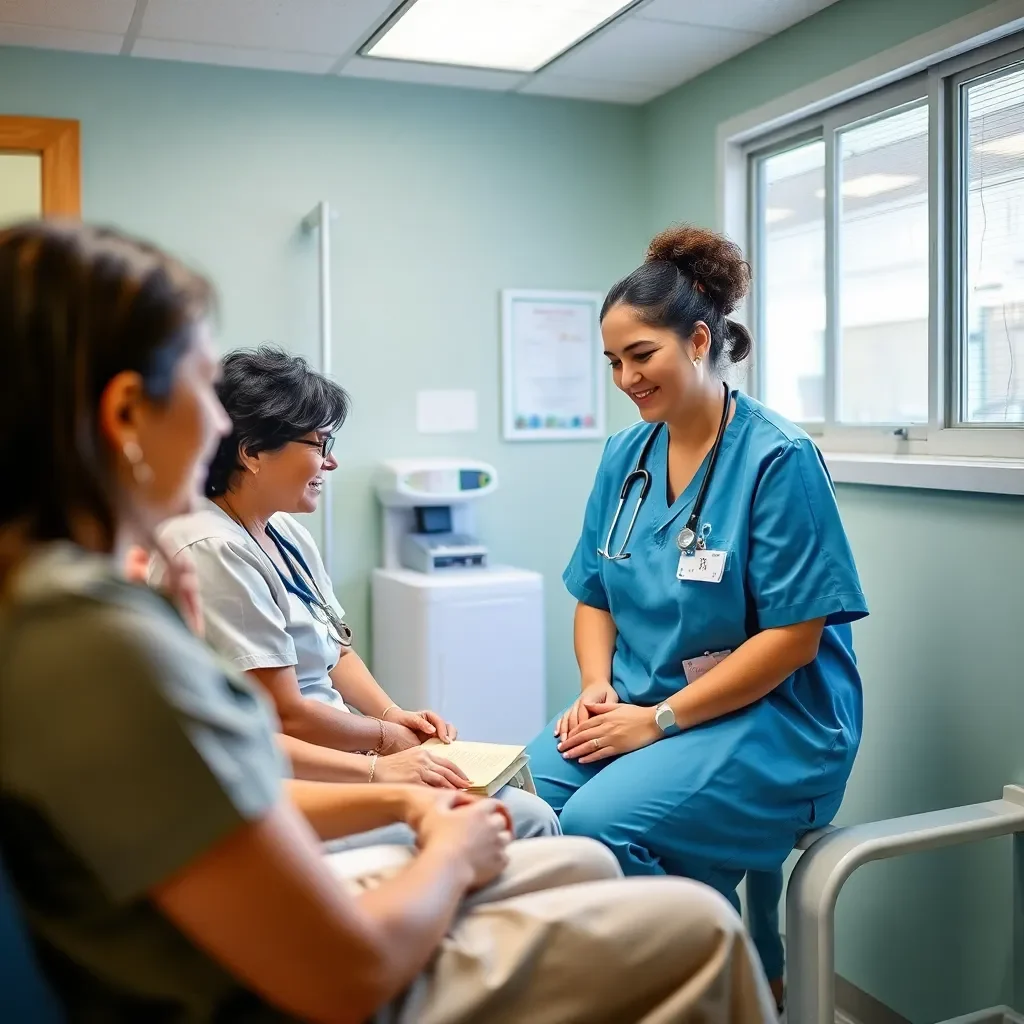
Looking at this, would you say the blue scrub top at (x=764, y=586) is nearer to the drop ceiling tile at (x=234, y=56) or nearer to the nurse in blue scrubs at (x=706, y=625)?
the nurse in blue scrubs at (x=706, y=625)

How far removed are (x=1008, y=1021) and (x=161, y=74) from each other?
2.93 m

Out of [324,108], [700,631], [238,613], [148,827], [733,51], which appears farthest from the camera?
[324,108]

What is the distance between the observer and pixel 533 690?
9.84 feet

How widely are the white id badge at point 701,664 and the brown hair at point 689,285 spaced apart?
54cm

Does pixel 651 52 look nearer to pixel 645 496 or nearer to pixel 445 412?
pixel 445 412

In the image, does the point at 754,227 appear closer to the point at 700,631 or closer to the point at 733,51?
the point at 733,51

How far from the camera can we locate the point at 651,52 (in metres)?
2.91

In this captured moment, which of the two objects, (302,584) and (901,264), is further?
(901,264)

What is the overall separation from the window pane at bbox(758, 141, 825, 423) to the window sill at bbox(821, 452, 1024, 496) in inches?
15.7

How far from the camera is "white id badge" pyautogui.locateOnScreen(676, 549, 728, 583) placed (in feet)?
5.99

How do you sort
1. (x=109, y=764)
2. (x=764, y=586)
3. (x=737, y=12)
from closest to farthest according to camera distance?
(x=109, y=764), (x=764, y=586), (x=737, y=12)

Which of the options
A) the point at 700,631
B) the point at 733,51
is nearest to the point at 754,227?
the point at 733,51

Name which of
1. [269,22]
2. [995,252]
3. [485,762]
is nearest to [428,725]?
[485,762]

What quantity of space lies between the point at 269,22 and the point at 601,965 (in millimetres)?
2387
